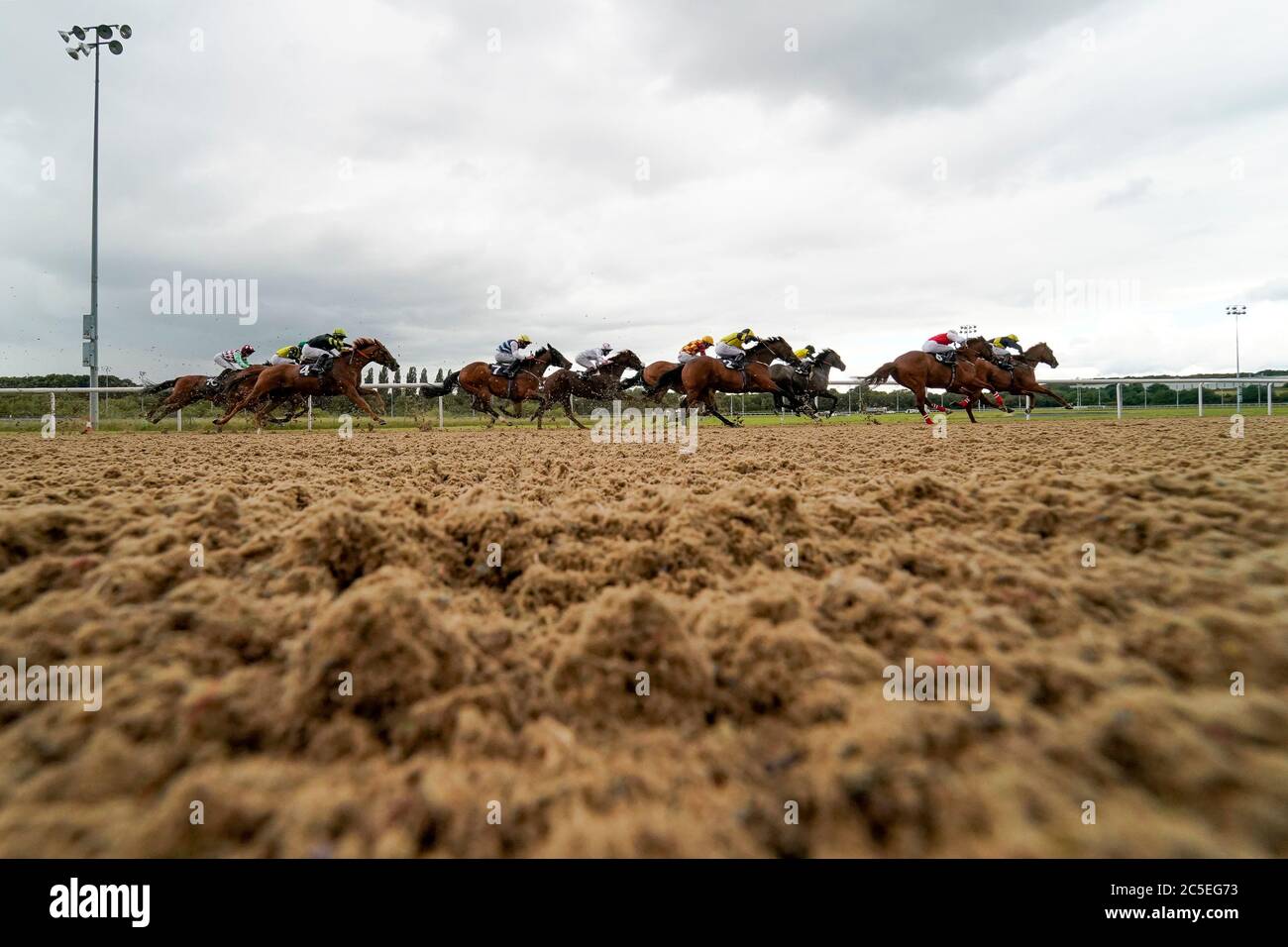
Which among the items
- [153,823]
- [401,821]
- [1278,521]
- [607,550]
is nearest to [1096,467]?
[1278,521]

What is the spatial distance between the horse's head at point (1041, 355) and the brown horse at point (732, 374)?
7.56m

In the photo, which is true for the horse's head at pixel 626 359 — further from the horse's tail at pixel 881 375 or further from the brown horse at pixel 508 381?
the horse's tail at pixel 881 375

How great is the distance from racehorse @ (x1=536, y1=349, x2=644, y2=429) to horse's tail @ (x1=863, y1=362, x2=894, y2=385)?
6536 millimetres

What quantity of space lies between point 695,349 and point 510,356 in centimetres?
521

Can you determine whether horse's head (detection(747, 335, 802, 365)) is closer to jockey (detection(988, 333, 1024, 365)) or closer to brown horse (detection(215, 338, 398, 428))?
jockey (detection(988, 333, 1024, 365))

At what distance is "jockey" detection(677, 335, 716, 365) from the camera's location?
16.1m

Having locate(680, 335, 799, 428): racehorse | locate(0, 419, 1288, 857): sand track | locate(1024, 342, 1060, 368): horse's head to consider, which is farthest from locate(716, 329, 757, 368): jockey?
locate(0, 419, 1288, 857): sand track

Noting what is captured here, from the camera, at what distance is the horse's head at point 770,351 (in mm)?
16172

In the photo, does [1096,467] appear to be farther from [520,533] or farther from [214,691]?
[214,691]

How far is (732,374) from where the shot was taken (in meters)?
15.9

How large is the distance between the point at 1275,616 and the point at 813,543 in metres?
1.26

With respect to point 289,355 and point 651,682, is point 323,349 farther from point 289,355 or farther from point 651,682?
point 651,682
